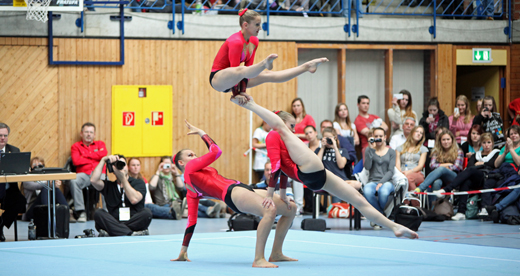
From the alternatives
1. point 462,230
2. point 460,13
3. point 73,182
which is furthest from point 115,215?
point 460,13

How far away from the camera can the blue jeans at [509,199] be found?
27.4ft

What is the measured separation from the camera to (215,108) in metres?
10.6

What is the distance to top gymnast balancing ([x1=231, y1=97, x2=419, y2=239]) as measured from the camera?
16.9 feet

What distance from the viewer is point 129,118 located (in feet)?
33.6

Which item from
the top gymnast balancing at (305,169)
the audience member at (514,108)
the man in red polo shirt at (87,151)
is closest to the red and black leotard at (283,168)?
the top gymnast balancing at (305,169)

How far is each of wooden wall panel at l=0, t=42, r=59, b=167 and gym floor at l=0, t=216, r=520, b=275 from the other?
222 cm

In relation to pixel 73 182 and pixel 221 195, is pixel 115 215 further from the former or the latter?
pixel 221 195

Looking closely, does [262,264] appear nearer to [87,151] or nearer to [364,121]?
[87,151]

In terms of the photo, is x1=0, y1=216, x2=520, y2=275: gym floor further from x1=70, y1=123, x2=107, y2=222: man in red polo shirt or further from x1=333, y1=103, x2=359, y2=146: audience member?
x1=333, y1=103, x2=359, y2=146: audience member

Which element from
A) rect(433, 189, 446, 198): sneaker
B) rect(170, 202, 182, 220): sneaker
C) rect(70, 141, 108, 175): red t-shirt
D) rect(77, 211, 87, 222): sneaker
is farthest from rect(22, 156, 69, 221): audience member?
rect(433, 189, 446, 198): sneaker

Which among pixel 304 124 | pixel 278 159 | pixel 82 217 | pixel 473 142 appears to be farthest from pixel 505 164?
pixel 82 217

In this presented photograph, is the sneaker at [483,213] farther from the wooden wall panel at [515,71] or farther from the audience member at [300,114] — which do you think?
the wooden wall panel at [515,71]

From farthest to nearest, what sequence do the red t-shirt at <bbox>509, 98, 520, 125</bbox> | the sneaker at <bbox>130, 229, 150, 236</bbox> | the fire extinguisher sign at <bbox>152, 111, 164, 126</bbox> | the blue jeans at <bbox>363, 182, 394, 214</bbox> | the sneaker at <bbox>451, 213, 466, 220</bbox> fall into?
the red t-shirt at <bbox>509, 98, 520, 125</bbox> < the fire extinguisher sign at <bbox>152, 111, 164, 126</bbox> < the sneaker at <bbox>451, 213, 466, 220</bbox> < the blue jeans at <bbox>363, 182, 394, 214</bbox> < the sneaker at <bbox>130, 229, 150, 236</bbox>

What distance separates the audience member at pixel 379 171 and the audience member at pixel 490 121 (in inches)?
94.9
